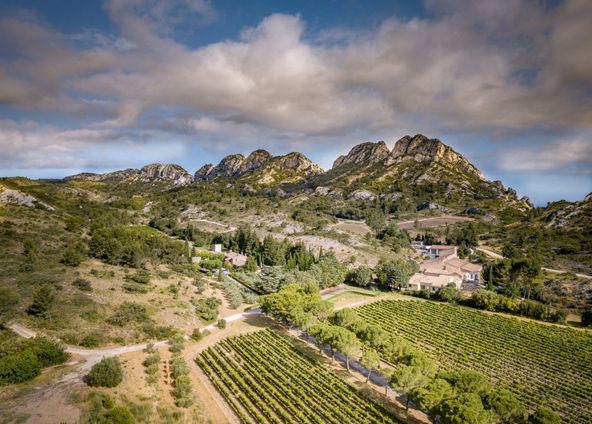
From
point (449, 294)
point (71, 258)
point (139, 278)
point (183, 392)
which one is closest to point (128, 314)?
point (139, 278)

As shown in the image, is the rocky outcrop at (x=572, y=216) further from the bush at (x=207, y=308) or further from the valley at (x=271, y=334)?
the bush at (x=207, y=308)

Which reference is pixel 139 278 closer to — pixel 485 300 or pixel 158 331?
pixel 158 331

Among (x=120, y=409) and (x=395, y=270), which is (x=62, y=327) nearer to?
(x=120, y=409)

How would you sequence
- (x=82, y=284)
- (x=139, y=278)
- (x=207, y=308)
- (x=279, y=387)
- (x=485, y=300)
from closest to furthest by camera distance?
(x=279, y=387)
(x=82, y=284)
(x=207, y=308)
(x=139, y=278)
(x=485, y=300)

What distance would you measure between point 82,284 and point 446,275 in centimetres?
8147

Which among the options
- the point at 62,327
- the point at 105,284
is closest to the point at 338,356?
the point at 62,327

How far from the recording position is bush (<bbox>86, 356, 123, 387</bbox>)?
113 ft

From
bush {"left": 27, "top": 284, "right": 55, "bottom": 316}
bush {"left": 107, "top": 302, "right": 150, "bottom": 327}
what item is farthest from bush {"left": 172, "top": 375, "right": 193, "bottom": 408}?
bush {"left": 27, "top": 284, "right": 55, "bottom": 316}

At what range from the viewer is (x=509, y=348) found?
51.2 metres

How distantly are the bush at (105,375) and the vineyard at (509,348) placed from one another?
133ft

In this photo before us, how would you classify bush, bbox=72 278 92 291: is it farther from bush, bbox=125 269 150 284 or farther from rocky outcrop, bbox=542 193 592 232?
rocky outcrop, bbox=542 193 592 232

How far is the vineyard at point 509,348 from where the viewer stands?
1545 inches

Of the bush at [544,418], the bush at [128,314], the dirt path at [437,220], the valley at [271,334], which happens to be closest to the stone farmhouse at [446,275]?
the valley at [271,334]

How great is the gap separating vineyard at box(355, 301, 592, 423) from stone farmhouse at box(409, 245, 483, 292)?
39.0ft
